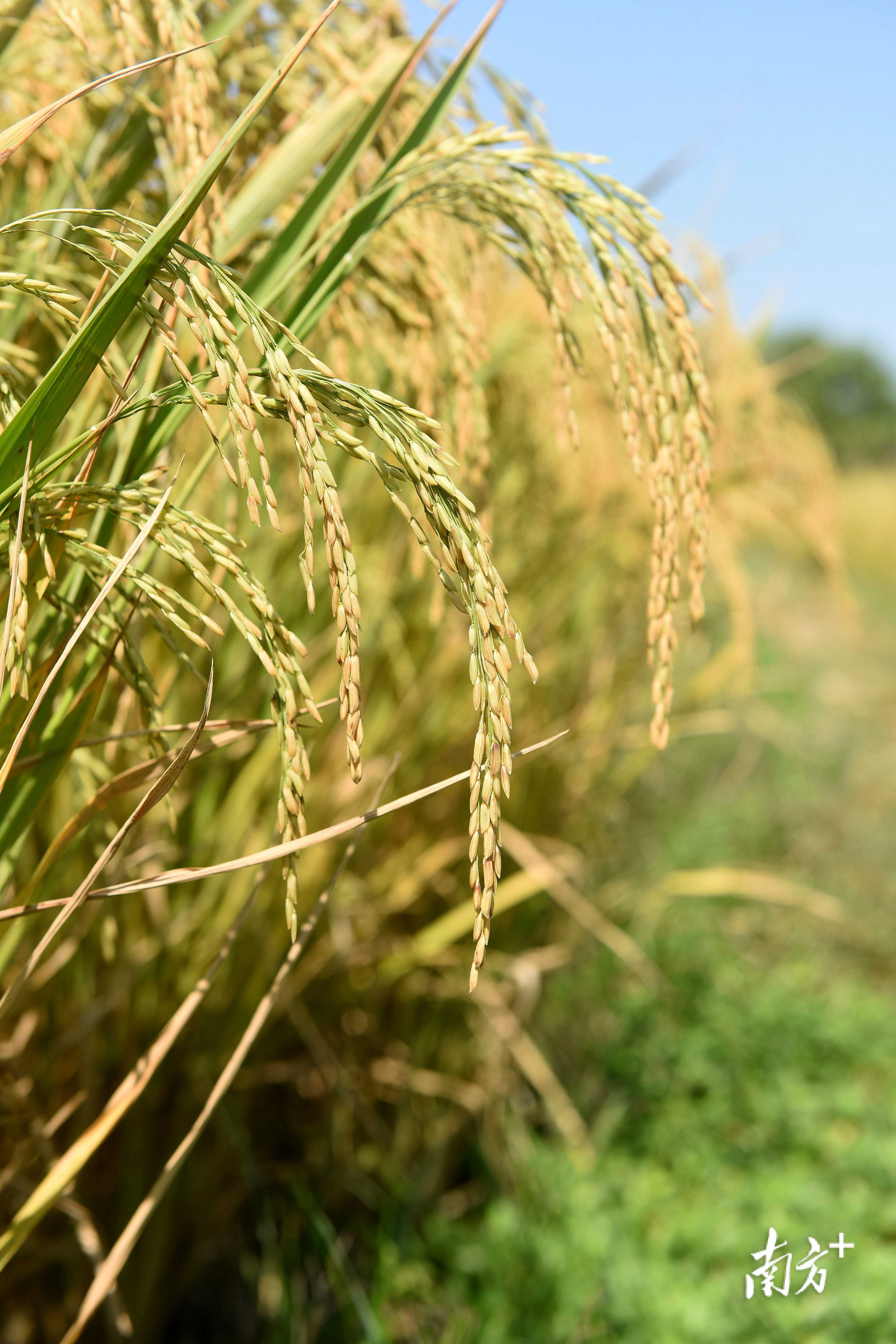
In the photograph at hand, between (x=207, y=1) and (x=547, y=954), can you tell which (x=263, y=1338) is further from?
(x=207, y=1)

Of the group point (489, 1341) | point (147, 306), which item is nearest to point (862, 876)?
point (489, 1341)

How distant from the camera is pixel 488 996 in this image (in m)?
1.75

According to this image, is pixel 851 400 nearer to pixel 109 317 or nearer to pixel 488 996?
pixel 488 996

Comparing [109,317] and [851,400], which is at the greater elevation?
[851,400]

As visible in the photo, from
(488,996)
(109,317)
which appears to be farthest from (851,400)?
(109,317)

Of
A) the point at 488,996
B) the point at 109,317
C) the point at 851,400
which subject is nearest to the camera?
the point at 109,317

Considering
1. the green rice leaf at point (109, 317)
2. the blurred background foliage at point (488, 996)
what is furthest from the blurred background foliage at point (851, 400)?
the green rice leaf at point (109, 317)

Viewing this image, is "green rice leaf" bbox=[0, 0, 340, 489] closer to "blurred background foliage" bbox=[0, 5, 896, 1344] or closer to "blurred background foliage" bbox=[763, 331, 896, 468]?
"blurred background foliage" bbox=[0, 5, 896, 1344]

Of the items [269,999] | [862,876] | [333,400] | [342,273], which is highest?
[342,273]

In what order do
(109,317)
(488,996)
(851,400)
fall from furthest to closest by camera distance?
(851,400), (488,996), (109,317)

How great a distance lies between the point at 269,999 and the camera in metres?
0.73

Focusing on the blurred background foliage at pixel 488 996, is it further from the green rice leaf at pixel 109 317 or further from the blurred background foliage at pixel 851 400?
the blurred background foliage at pixel 851 400

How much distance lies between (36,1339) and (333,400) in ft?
4.85

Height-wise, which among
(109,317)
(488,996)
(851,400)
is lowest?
(488,996)
